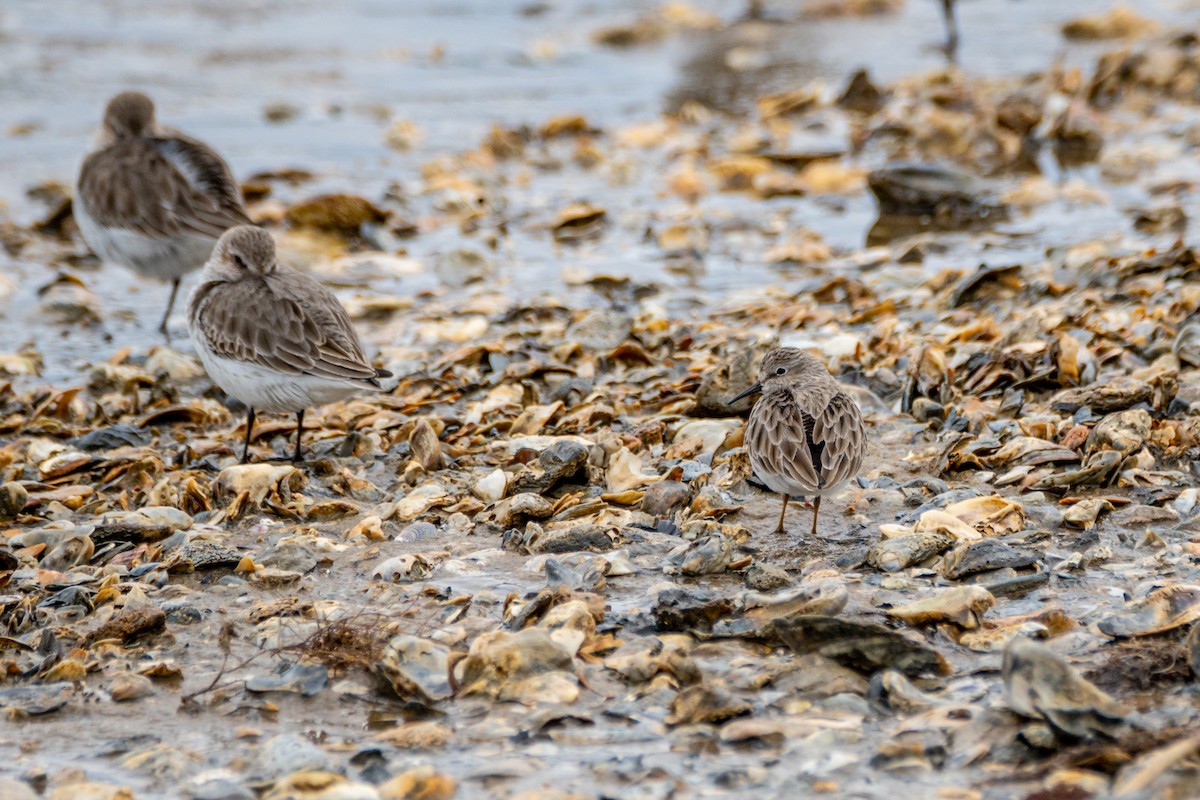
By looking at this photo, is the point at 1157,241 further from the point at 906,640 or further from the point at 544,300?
the point at 906,640

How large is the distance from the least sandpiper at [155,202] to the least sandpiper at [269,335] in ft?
6.43

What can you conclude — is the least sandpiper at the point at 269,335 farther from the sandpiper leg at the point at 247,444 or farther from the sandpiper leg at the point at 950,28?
the sandpiper leg at the point at 950,28

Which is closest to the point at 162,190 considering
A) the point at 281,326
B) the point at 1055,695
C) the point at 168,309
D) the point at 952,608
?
the point at 168,309

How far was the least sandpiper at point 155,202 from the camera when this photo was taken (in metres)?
9.13

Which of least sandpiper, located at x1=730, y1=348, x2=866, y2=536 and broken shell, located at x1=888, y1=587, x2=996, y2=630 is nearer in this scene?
broken shell, located at x1=888, y1=587, x2=996, y2=630

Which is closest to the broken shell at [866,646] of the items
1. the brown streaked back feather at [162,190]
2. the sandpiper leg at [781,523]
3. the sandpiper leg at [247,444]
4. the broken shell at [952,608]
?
the broken shell at [952,608]

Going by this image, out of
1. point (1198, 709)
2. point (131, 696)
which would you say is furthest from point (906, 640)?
point (131, 696)

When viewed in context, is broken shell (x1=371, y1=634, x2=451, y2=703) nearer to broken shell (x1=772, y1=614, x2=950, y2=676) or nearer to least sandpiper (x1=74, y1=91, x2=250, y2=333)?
broken shell (x1=772, y1=614, x2=950, y2=676)

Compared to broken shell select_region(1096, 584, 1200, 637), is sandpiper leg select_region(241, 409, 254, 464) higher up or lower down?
lower down

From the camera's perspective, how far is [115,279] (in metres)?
10.4

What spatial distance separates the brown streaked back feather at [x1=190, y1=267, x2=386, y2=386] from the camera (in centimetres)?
659

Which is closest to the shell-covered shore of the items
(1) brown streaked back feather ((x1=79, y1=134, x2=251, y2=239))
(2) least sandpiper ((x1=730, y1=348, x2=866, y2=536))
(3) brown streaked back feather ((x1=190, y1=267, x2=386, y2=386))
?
(2) least sandpiper ((x1=730, y1=348, x2=866, y2=536))

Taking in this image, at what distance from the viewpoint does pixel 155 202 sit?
30.1 ft

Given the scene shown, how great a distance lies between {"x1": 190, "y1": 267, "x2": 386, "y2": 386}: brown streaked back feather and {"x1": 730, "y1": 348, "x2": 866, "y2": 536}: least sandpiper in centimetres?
203
